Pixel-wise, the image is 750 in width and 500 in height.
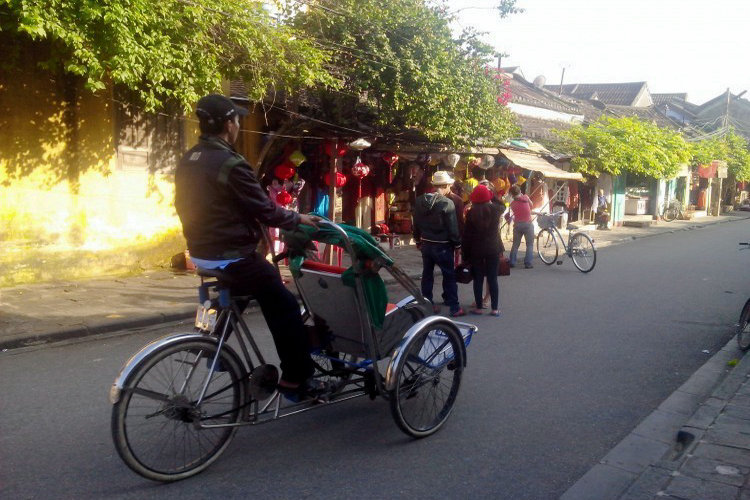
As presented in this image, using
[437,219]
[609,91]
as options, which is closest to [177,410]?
[437,219]

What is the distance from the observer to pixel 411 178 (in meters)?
16.7

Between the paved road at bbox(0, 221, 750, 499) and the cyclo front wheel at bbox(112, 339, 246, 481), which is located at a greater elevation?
the cyclo front wheel at bbox(112, 339, 246, 481)

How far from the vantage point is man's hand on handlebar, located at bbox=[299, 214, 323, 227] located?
3820mm

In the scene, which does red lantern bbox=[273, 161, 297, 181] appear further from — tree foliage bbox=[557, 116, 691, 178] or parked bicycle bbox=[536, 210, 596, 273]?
tree foliage bbox=[557, 116, 691, 178]

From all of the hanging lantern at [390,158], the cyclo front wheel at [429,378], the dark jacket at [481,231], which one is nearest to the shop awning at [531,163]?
the hanging lantern at [390,158]

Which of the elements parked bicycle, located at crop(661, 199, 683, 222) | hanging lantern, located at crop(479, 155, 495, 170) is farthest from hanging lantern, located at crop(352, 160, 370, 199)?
parked bicycle, located at crop(661, 199, 683, 222)

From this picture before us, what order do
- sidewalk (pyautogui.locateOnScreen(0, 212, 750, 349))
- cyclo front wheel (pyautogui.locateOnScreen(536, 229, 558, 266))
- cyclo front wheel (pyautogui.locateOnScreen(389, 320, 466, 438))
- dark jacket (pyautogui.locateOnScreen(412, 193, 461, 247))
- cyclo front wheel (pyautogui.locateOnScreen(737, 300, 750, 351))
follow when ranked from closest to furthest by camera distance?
cyclo front wheel (pyautogui.locateOnScreen(389, 320, 466, 438))
cyclo front wheel (pyautogui.locateOnScreen(737, 300, 750, 351))
sidewalk (pyautogui.locateOnScreen(0, 212, 750, 349))
dark jacket (pyautogui.locateOnScreen(412, 193, 461, 247))
cyclo front wheel (pyautogui.locateOnScreen(536, 229, 558, 266))

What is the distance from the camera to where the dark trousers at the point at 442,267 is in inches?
335

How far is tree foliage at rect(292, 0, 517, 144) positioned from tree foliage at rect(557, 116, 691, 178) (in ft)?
38.6

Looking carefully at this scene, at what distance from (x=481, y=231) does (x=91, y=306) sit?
5012 mm

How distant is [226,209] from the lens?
3666mm

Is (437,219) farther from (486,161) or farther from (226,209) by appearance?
(486,161)

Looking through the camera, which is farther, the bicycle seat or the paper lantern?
the paper lantern

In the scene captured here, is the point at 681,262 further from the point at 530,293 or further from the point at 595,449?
the point at 595,449
